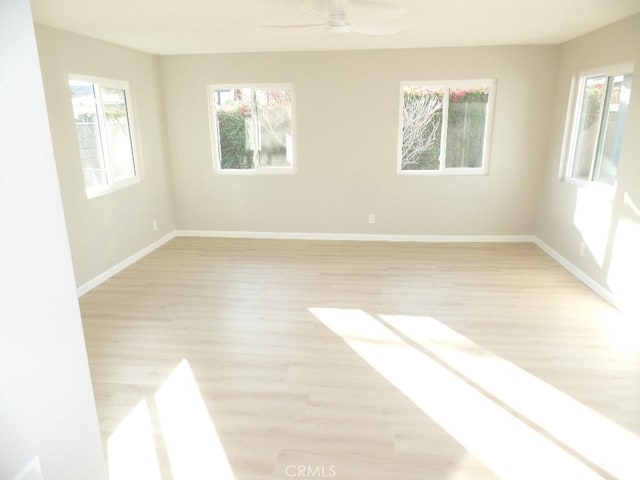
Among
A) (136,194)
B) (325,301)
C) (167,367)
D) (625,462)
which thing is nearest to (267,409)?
(167,367)

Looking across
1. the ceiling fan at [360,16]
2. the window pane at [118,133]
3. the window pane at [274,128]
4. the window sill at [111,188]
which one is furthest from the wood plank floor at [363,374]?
the ceiling fan at [360,16]

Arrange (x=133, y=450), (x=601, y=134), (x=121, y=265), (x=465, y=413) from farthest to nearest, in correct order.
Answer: (x=121, y=265)
(x=601, y=134)
(x=465, y=413)
(x=133, y=450)

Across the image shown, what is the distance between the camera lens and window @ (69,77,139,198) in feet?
13.6

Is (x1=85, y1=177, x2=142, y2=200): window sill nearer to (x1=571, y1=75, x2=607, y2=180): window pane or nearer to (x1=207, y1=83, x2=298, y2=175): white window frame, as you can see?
(x1=207, y1=83, x2=298, y2=175): white window frame

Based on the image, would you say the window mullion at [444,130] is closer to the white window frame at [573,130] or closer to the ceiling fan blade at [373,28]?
the white window frame at [573,130]

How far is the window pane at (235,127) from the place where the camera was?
5496mm

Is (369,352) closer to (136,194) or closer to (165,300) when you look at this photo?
(165,300)

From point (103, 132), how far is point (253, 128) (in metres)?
1.83

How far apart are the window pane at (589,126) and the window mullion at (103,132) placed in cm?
507

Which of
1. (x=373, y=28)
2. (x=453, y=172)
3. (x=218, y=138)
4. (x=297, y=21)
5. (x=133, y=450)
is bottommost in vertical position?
(x=133, y=450)

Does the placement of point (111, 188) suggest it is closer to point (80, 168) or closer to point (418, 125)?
point (80, 168)

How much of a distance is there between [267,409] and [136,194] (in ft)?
11.6

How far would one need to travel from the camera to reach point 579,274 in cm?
429

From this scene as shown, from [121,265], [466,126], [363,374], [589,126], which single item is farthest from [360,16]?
[121,265]
